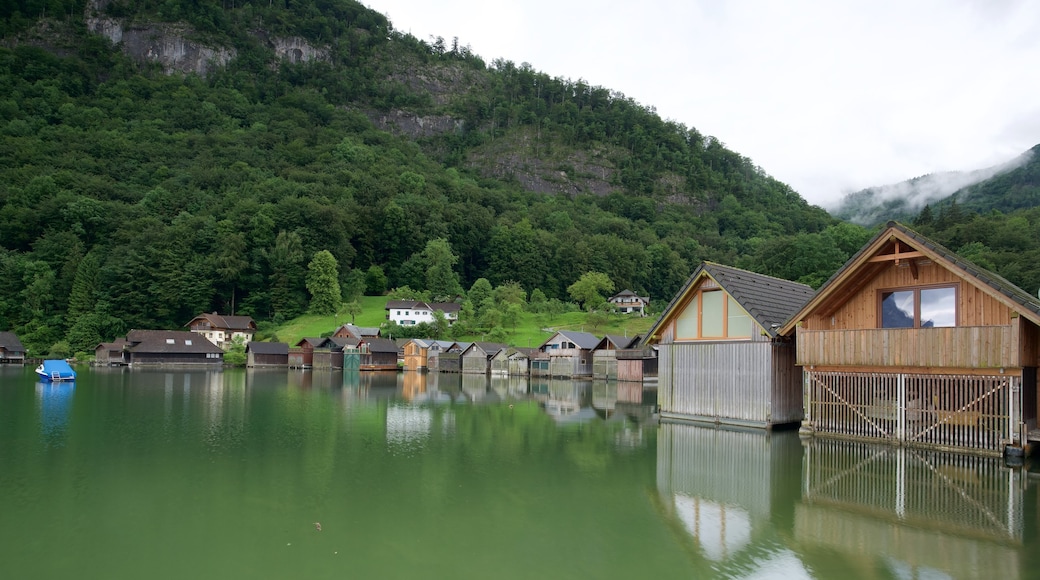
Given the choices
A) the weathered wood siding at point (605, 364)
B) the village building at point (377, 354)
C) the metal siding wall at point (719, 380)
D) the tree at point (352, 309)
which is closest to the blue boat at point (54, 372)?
the village building at point (377, 354)

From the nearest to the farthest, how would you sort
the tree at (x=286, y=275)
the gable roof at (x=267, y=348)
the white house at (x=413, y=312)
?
1. the gable roof at (x=267, y=348)
2. the white house at (x=413, y=312)
3. the tree at (x=286, y=275)

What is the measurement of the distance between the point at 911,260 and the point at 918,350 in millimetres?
2723

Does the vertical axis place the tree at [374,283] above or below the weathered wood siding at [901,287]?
above

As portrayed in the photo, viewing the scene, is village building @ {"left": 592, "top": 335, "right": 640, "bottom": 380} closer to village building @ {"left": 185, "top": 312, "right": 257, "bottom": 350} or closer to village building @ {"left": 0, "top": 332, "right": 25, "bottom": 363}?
village building @ {"left": 185, "top": 312, "right": 257, "bottom": 350}

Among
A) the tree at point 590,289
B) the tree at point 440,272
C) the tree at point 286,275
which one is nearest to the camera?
the tree at point 286,275

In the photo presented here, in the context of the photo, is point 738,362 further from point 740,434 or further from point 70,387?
point 70,387

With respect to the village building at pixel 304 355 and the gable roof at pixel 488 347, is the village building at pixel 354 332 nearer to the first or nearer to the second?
the village building at pixel 304 355

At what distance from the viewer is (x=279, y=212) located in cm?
12069

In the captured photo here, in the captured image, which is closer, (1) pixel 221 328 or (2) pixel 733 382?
(2) pixel 733 382

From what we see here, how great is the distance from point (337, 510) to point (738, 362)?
15.9 metres

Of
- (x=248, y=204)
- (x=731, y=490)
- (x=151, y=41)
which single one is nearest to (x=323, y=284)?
(x=248, y=204)

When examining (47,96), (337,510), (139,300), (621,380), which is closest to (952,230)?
(621,380)

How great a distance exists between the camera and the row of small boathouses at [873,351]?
16875 millimetres

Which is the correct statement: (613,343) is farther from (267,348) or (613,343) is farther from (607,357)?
(267,348)
